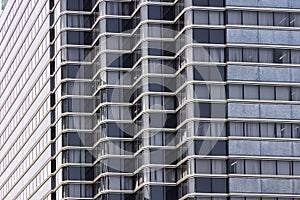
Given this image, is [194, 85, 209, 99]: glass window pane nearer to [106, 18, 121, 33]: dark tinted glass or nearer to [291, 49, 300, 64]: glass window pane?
[291, 49, 300, 64]: glass window pane

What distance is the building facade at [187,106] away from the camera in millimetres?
169875

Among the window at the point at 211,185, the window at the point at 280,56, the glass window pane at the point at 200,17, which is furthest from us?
the window at the point at 280,56

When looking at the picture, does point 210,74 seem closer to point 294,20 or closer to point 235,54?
point 235,54

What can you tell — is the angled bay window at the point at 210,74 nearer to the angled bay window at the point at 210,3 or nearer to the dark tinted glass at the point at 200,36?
the dark tinted glass at the point at 200,36

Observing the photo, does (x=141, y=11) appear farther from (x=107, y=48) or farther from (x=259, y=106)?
(x=259, y=106)

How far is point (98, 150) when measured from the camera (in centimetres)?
18488

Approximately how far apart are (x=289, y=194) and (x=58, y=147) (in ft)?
124

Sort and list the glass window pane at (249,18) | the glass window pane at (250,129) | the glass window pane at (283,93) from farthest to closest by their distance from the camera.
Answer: the glass window pane at (249,18)
the glass window pane at (283,93)
the glass window pane at (250,129)

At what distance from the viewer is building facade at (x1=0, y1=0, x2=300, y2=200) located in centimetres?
16988

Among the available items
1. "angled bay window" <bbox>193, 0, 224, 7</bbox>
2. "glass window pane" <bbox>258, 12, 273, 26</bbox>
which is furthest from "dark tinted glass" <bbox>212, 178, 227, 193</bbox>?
"angled bay window" <bbox>193, 0, 224, 7</bbox>

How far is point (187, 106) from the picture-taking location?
172375 mm

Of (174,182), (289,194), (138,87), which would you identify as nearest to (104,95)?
(138,87)

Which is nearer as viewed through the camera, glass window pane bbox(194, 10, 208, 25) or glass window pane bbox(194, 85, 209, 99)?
glass window pane bbox(194, 85, 209, 99)

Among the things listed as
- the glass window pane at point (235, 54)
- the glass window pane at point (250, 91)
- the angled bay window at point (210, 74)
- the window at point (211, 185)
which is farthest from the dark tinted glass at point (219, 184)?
the glass window pane at point (235, 54)
